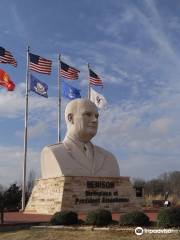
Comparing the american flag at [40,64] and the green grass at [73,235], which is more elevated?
the american flag at [40,64]

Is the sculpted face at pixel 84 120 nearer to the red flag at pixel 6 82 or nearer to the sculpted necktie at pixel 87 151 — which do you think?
the sculpted necktie at pixel 87 151

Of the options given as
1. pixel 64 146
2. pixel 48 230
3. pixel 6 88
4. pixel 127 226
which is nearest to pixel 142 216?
pixel 127 226

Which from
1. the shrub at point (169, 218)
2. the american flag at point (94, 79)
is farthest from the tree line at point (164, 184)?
the shrub at point (169, 218)

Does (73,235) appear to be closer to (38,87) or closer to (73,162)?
(73,162)

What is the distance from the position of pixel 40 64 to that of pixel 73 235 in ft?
66.4

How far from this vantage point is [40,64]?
120 ft

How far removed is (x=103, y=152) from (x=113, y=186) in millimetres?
2875

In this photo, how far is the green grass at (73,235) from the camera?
1666 centimetres

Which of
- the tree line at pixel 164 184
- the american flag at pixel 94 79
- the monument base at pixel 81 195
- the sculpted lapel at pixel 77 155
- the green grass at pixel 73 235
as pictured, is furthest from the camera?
the tree line at pixel 164 184

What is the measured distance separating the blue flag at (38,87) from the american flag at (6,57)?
2.30 metres

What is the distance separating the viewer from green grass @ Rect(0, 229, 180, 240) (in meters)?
16.7

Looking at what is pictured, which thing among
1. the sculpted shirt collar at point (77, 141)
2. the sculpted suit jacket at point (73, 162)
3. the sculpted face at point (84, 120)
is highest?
the sculpted face at point (84, 120)

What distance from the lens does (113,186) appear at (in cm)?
3194

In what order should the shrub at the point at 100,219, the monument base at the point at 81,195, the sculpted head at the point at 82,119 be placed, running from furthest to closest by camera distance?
the sculpted head at the point at 82,119
the monument base at the point at 81,195
the shrub at the point at 100,219
